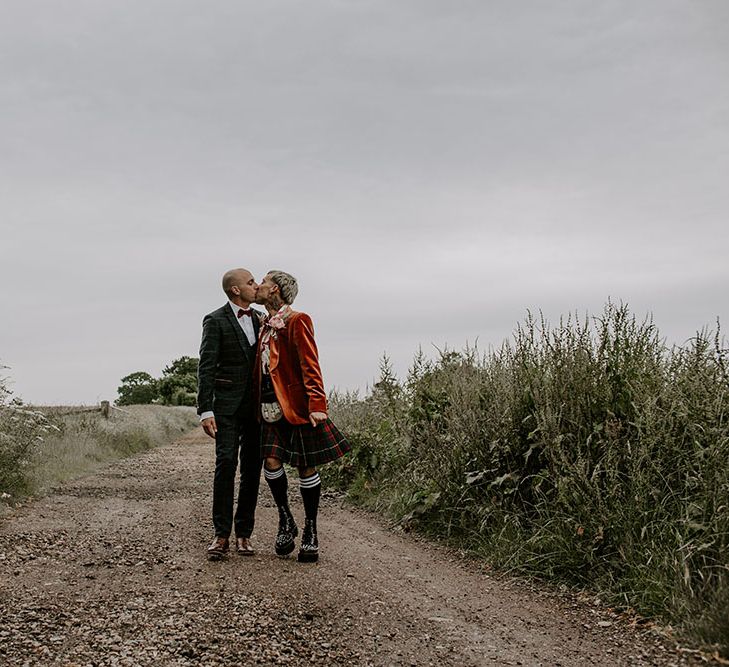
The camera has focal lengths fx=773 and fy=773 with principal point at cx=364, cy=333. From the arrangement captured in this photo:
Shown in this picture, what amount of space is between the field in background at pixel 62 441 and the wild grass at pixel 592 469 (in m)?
4.88

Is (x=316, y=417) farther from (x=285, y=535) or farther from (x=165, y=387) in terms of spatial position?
(x=165, y=387)

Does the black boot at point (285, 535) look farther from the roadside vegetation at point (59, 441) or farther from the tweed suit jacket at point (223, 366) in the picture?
the roadside vegetation at point (59, 441)

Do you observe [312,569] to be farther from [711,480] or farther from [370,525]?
[711,480]

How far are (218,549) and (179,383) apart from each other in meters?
47.1

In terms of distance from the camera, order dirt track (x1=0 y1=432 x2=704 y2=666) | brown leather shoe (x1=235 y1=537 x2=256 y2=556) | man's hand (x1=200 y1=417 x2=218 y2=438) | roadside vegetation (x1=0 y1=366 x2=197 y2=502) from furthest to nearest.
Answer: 1. roadside vegetation (x1=0 y1=366 x2=197 y2=502)
2. brown leather shoe (x1=235 y1=537 x2=256 y2=556)
3. man's hand (x1=200 y1=417 x2=218 y2=438)
4. dirt track (x1=0 y1=432 x2=704 y2=666)

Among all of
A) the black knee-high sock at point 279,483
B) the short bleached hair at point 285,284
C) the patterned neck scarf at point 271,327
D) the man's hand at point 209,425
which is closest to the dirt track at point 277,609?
the black knee-high sock at point 279,483

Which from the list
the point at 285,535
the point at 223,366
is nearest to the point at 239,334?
the point at 223,366

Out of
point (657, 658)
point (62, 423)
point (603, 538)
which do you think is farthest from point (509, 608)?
point (62, 423)

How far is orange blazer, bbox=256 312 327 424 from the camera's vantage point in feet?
19.4

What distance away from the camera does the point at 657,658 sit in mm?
4012

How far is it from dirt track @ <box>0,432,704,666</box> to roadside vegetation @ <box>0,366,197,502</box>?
101 inches

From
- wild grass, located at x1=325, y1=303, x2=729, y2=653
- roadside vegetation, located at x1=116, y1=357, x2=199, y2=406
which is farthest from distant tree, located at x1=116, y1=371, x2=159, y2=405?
wild grass, located at x1=325, y1=303, x2=729, y2=653

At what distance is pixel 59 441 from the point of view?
14938mm

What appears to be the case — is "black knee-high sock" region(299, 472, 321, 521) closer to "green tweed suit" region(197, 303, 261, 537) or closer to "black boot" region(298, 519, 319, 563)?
"black boot" region(298, 519, 319, 563)
